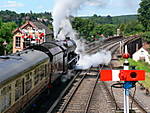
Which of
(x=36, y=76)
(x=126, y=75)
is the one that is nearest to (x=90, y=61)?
(x=36, y=76)

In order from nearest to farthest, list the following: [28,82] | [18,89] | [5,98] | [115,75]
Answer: [115,75], [5,98], [18,89], [28,82]

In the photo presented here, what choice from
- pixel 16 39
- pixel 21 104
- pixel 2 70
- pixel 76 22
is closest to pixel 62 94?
pixel 21 104

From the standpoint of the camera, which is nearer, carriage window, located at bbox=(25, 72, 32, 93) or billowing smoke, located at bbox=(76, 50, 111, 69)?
carriage window, located at bbox=(25, 72, 32, 93)

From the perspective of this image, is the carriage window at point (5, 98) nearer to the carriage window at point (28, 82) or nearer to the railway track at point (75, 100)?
the carriage window at point (28, 82)

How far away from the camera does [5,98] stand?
737cm

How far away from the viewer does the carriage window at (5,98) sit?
279 inches

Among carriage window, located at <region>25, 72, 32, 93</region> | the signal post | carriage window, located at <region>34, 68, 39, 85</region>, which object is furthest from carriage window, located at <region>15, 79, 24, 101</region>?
the signal post

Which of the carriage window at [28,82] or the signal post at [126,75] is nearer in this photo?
the signal post at [126,75]

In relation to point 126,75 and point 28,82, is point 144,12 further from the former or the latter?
point 126,75

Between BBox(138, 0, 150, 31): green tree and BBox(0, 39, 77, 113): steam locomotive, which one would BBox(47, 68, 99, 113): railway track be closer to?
BBox(0, 39, 77, 113): steam locomotive

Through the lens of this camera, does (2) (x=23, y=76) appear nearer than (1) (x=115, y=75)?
No

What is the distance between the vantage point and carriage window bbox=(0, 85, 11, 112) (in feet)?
23.3

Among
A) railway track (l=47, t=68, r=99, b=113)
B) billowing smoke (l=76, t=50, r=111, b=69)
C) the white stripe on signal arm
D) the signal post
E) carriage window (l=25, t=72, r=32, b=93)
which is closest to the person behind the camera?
the signal post

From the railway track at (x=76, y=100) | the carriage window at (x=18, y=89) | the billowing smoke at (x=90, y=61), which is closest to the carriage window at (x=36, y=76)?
the railway track at (x=76, y=100)
